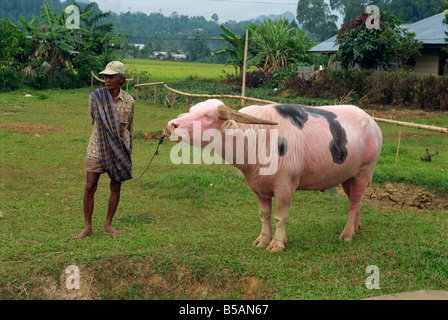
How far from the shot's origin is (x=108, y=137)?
4.81 metres

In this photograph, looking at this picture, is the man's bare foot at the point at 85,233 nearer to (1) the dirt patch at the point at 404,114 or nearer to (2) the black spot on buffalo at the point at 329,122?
(2) the black spot on buffalo at the point at 329,122

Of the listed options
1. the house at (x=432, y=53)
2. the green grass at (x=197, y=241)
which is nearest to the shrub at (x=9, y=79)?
the green grass at (x=197, y=241)

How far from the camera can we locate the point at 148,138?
1138 cm

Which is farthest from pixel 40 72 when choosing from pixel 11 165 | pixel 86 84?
pixel 11 165

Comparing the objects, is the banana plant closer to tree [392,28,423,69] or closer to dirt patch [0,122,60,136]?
dirt patch [0,122,60,136]

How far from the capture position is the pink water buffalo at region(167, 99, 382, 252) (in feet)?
14.5

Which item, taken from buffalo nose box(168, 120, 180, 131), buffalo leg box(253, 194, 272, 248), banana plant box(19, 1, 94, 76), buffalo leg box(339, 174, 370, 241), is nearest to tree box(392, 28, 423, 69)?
banana plant box(19, 1, 94, 76)

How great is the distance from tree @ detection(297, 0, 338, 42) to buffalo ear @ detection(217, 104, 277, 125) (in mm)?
59411

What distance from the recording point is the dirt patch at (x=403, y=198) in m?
6.81

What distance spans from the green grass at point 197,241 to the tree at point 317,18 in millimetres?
56051

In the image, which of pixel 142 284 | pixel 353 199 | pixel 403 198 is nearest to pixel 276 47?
pixel 403 198

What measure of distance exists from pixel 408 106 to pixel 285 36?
33.2 ft

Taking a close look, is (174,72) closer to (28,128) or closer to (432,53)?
(432,53)

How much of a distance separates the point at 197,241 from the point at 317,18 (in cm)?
6358
